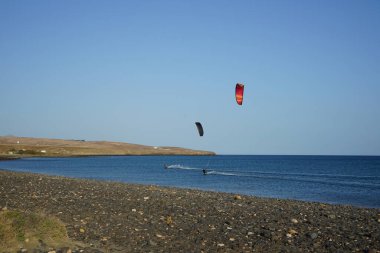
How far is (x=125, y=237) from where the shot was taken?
11555mm

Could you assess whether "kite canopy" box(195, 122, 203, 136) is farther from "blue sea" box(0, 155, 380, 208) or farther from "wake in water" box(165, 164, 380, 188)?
"wake in water" box(165, 164, 380, 188)

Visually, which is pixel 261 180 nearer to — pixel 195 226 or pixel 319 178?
pixel 319 178

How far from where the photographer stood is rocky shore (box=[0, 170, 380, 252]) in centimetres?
1097

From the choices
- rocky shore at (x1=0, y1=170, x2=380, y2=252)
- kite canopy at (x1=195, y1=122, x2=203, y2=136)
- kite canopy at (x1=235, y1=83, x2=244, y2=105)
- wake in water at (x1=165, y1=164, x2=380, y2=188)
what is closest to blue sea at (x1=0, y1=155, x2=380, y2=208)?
wake in water at (x1=165, y1=164, x2=380, y2=188)

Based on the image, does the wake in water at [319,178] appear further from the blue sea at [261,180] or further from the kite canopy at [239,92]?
the kite canopy at [239,92]

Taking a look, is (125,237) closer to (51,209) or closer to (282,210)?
(51,209)

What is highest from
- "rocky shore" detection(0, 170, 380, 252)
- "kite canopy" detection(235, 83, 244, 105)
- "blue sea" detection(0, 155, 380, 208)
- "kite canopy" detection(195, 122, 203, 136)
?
"kite canopy" detection(235, 83, 244, 105)

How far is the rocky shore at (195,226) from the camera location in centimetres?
1097

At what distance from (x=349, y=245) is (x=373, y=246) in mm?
658

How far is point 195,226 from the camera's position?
1336 cm

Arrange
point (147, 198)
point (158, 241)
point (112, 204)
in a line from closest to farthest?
point (158, 241) → point (112, 204) → point (147, 198)

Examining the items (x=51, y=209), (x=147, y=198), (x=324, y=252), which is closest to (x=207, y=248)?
(x=324, y=252)

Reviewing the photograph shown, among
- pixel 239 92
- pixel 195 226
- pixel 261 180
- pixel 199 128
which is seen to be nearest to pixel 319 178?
pixel 261 180

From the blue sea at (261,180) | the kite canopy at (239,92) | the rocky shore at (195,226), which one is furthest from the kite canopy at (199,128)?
the rocky shore at (195,226)
